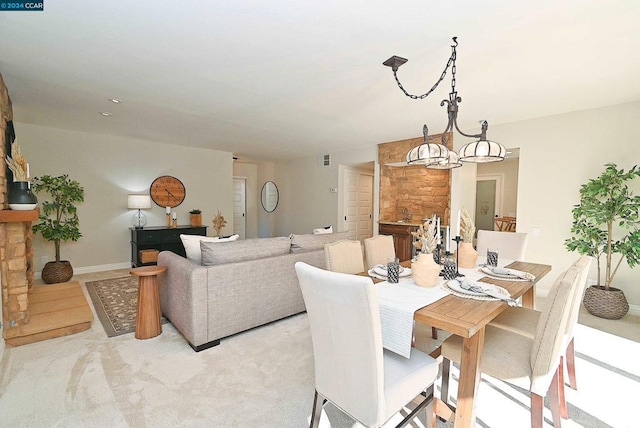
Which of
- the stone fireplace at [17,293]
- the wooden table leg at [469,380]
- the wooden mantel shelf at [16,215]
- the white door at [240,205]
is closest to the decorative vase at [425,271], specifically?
the wooden table leg at [469,380]

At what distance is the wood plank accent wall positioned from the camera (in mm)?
5703

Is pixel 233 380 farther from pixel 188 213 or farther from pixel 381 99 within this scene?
pixel 188 213

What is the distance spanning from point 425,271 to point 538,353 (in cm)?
66

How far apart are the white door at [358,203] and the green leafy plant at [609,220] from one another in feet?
13.4

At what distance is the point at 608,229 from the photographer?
3256 mm

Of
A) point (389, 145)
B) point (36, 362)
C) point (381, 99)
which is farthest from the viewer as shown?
point (389, 145)

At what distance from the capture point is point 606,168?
3414 millimetres

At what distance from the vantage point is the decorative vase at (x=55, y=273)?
4.37m

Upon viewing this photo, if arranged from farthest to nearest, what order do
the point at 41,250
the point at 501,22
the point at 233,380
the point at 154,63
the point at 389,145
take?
the point at 389,145 → the point at 41,250 → the point at 154,63 → the point at 233,380 → the point at 501,22

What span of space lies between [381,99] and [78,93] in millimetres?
3344

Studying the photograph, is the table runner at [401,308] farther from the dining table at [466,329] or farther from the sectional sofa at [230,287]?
the sectional sofa at [230,287]

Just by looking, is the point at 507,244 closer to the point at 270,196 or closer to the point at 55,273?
the point at 55,273

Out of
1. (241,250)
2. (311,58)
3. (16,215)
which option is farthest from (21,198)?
(311,58)

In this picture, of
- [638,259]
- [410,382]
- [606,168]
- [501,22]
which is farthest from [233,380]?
[606,168]
